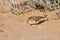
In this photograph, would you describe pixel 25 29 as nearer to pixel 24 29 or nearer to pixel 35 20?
pixel 24 29

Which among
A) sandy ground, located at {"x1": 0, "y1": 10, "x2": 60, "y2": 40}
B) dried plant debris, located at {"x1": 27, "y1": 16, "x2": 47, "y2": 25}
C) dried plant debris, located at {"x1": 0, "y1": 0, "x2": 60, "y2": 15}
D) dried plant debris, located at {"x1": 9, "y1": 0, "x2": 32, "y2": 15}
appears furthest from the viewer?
dried plant debris, located at {"x1": 9, "y1": 0, "x2": 32, "y2": 15}

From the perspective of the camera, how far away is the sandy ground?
391 cm

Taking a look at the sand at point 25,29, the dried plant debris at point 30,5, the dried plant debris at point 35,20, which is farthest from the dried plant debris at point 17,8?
the dried plant debris at point 35,20

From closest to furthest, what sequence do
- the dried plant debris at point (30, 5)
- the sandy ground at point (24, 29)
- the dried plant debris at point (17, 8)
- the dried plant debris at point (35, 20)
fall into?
the sandy ground at point (24, 29) < the dried plant debris at point (35, 20) < the dried plant debris at point (30, 5) < the dried plant debris at point (17, 8)

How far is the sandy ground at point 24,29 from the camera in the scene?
3.91 metres

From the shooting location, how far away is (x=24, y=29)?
4.55m

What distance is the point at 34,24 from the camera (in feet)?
16.1

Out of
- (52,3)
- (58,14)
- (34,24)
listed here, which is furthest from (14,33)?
(52,3)

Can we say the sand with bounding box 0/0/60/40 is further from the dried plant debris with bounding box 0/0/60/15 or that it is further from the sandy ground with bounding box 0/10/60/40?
the dried plant debris with bounding box 0/0/60/15

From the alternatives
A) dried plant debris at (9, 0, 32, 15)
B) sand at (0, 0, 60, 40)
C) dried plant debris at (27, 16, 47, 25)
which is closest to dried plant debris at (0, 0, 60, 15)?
→ dried plant debris at (9, 0, 32, 15)

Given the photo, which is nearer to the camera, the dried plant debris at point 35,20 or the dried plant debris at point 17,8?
the dried plant debris at point 35,20

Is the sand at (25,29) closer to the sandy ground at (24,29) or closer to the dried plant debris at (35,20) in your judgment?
the sandy ground at (24,29)

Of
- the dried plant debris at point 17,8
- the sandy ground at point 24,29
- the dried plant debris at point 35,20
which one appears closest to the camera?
the sandy ground at point 24,29

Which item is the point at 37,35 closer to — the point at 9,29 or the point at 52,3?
the point at 9,29
